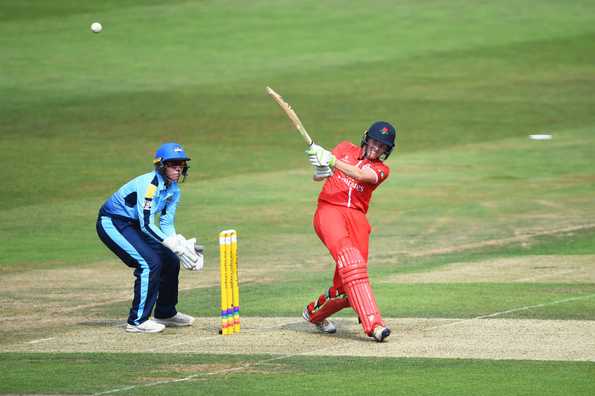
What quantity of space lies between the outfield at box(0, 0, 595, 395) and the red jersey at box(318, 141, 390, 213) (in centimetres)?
135

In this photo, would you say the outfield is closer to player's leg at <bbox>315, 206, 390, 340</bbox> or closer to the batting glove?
player's leg at <bbox>315, 206, 390, 340</bbox>

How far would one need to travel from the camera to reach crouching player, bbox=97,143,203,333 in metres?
12.9

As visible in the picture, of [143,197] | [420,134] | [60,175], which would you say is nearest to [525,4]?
[420,134]

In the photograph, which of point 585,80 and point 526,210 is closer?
point 526,210

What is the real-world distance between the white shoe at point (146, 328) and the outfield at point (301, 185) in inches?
13.2

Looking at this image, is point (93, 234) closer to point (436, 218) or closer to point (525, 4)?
point (436, 218)

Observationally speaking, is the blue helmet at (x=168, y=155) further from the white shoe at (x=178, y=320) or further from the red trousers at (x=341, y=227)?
the white shoe at (x=178, y=320)

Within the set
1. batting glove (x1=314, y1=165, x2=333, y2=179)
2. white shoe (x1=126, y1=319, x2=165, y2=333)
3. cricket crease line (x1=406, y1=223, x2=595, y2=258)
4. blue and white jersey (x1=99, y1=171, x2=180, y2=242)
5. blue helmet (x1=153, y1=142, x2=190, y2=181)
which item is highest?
blue helmet (x1=153, y1=142, x2=190, y2=181)

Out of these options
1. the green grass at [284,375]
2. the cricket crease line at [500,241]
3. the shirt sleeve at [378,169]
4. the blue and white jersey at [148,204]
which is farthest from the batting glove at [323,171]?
the cricket crease line at [500,241]

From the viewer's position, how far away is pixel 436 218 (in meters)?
21.6

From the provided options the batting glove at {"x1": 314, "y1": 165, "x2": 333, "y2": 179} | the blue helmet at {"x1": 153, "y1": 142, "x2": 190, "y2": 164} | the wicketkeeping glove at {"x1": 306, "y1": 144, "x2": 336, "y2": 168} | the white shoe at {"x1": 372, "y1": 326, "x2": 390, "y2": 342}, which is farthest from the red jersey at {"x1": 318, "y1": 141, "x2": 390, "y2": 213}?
the blue helmet at {"x1": 153, "y1": 142, "x2": 190, "y2": 164}

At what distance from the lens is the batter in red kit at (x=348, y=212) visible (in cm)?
1237

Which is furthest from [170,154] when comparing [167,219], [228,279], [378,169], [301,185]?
[301,185]

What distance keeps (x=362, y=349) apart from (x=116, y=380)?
8.07 ft
